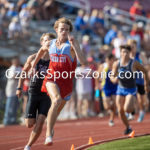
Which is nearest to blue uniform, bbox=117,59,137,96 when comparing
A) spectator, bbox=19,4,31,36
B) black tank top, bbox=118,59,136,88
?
black tank top, bbox=118,59,136,88

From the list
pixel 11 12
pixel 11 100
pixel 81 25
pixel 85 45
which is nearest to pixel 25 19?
pixel 11 12

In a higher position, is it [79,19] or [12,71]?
[79,19]

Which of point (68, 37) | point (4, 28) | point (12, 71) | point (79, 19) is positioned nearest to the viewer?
point (68, 37)

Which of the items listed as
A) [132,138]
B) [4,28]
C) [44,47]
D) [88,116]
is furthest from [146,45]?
[44,47]

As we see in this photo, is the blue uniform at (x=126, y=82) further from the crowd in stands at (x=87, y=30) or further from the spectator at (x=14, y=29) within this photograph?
the spectator at (x=14, y=29)

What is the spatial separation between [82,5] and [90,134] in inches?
511

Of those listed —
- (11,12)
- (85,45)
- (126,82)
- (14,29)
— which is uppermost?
(11,12)

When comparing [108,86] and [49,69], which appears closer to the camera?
[49,69]

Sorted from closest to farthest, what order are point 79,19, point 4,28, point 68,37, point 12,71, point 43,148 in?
point 68,37 < point 43,148 < point 12,71 < point 4,28 < point 79,19

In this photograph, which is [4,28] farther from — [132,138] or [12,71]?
[132,138]

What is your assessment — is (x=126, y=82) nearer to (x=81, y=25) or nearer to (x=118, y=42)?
(x=118, y=42)

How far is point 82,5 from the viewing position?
24516 mm

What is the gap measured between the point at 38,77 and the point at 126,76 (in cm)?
362

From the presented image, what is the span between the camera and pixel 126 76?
11.9m
